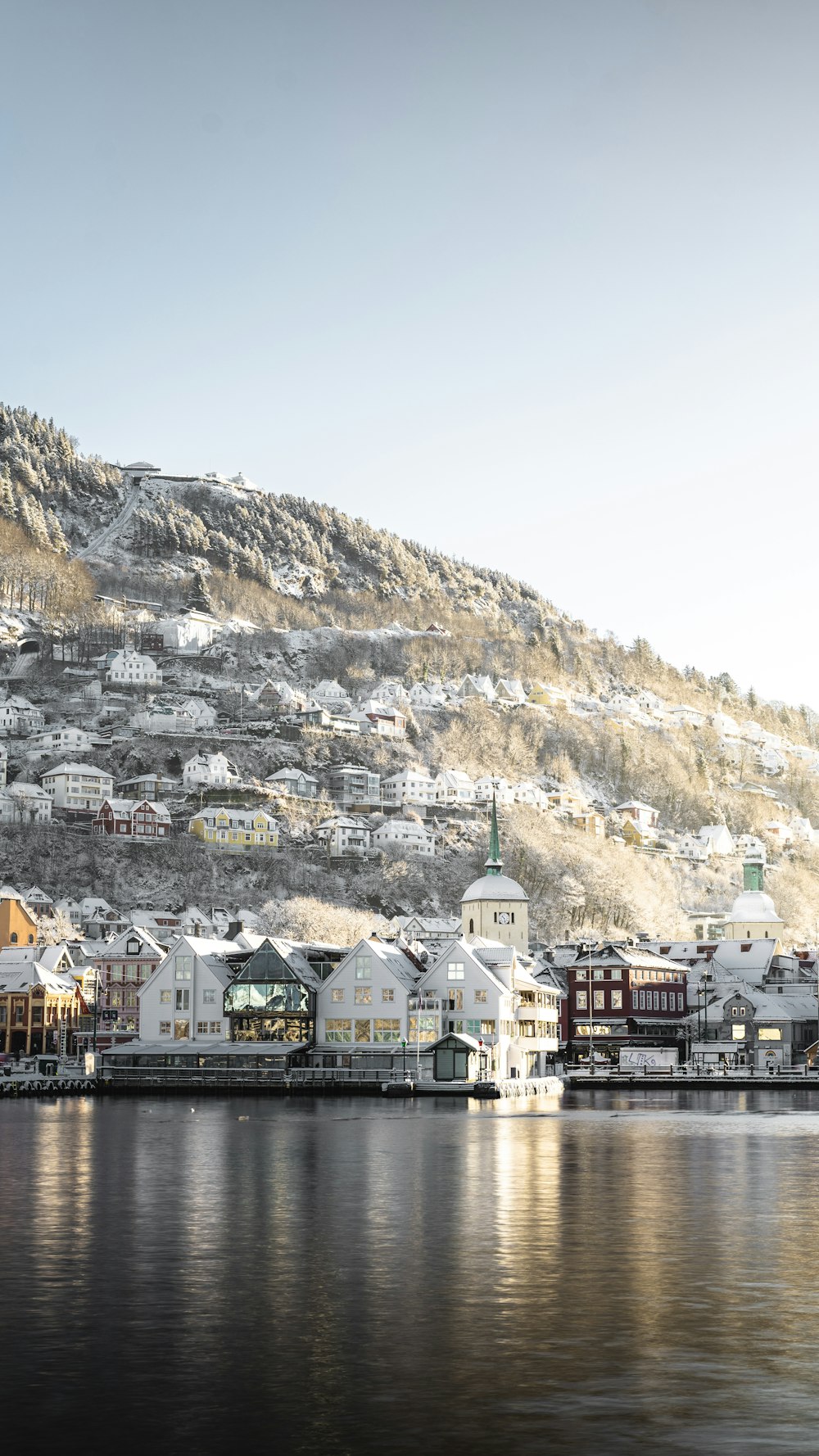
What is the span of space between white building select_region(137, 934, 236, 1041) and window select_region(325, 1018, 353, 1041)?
692 centimetres

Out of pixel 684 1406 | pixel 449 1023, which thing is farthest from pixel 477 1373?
pixel 449 1023

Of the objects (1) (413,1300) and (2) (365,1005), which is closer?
(1) (413,1300)

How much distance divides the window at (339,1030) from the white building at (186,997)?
22.7 feet

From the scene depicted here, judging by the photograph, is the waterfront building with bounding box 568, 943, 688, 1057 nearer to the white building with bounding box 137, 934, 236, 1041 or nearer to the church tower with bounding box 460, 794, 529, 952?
the church tower with bounding box 460, 794, 529, 952

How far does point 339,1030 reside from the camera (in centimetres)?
10175

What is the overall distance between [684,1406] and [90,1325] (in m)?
9.52

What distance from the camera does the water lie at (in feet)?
61.7

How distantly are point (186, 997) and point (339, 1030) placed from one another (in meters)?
10.5

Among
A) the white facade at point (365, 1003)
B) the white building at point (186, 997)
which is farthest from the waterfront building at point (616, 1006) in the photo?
the white building at point (186, 997)

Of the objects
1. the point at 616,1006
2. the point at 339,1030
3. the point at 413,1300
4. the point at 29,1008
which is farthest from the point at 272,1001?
the point at 413,1300

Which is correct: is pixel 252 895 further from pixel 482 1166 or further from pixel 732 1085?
pixel 482 1166

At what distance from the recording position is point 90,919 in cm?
17388

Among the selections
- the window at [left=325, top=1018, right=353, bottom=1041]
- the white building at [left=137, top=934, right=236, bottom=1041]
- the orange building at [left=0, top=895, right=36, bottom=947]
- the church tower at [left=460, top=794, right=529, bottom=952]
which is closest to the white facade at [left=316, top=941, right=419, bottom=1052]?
the window at [left=325, top=1018, right=353, bottom=1041]

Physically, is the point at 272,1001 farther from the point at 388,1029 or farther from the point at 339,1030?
the point at 388,1029
